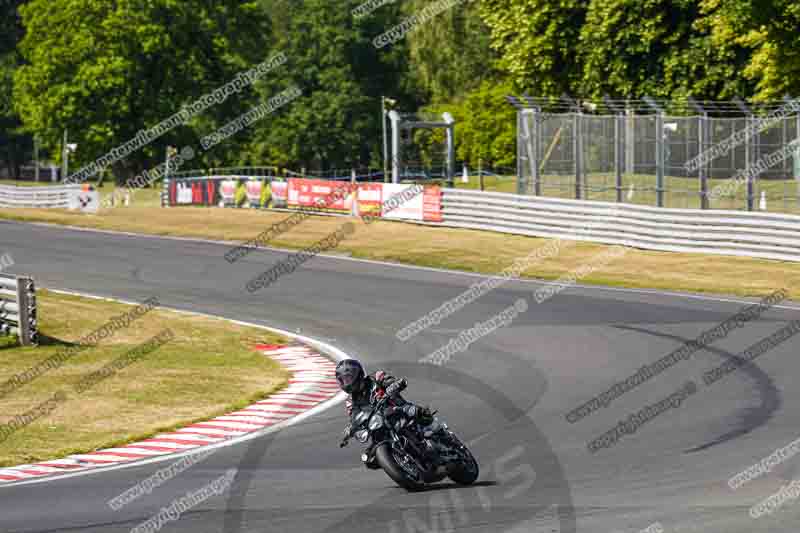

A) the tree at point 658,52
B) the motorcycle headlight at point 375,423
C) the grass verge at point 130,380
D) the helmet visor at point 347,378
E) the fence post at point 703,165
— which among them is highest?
the tree at point 658,52

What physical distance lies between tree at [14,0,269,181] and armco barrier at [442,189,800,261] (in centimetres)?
3746

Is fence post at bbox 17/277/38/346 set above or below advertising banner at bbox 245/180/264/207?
below

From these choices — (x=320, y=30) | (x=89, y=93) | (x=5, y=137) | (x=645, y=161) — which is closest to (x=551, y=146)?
(x=645, y=161)

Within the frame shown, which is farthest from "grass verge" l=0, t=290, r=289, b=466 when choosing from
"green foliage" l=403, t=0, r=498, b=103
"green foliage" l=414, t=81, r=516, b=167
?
"green foliage" l=403, t=0, r=498, b=103

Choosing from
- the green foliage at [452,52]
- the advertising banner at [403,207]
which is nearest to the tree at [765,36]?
the advertising banner at [403,207]

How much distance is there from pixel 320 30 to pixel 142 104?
20893mm

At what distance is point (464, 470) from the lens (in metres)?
11.2

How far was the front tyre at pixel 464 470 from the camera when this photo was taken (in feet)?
36.7

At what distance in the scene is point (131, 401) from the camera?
666 inches

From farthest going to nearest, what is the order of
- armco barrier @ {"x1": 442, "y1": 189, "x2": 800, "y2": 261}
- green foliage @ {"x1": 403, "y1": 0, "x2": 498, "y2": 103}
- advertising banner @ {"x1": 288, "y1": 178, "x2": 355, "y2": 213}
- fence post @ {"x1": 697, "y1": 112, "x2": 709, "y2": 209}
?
1. green foliage @ {"x1": 403, "y1": 0, "x2": 498, "y2": 103}
2. advertising banner @ {"x1": 288, "y1": 178, "x2": 355, "y2": 213}
3. fence post @ {"x1": 697, "y1": 112, "x2": 709, "y2": 209}
4. armco barrier @ {"x1": 442, "y1": 189, "x2": 800, "y2": 261}

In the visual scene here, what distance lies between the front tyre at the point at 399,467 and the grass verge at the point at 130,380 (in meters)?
4.52

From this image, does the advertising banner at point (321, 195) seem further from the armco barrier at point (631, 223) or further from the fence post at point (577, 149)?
the fence post at point (577, 149)

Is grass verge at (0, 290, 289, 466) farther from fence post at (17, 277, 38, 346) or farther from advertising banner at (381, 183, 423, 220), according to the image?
advertising banner at (381, 183, 423, 220)

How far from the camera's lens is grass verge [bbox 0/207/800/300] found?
1103 inches
